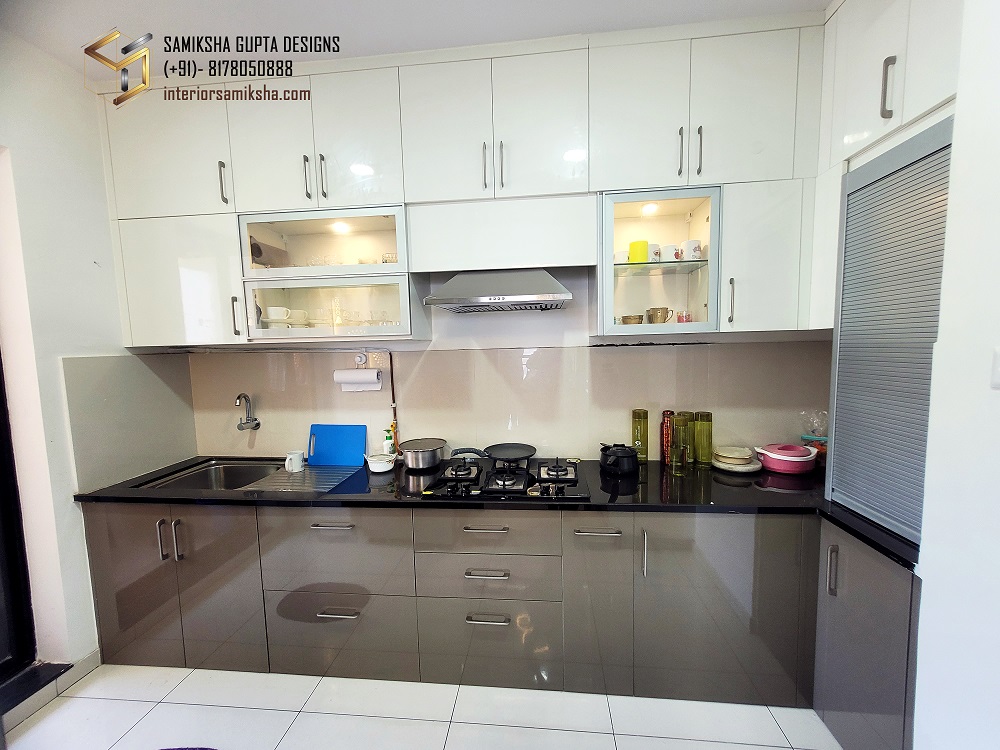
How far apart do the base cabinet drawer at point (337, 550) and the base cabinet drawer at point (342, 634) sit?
5 cm

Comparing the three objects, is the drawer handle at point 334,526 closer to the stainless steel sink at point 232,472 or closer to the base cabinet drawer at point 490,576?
the base cabinet drawer at point 490,576

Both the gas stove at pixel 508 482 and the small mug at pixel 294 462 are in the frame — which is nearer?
the gas stove at pixel 508 482

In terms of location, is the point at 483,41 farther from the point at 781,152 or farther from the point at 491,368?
the point at 491,368

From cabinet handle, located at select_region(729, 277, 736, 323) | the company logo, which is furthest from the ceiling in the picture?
cabinet handle, located at select_region(729, 277, 736, 323)

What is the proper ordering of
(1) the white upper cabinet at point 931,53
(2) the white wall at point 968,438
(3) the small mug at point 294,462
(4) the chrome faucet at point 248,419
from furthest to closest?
(4) the chrome faucet at point 248,419
(3) the small mug at point 294,462
(1) the white upper cabinet at point 931,53
(2) the white wall at point 968,438

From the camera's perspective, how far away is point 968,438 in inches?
14.3

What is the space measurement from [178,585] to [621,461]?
2.01m

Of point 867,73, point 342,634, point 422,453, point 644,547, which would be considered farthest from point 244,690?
point 867,73

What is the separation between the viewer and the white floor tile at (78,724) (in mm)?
1488

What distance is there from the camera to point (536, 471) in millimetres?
1942

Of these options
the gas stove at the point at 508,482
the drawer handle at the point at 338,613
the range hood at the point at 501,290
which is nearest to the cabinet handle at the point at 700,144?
Answer: the range hood at the point at 501,290

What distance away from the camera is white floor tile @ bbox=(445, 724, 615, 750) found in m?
1.44

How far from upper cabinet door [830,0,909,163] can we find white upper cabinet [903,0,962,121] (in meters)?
0.03

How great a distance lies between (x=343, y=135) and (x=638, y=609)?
227 cm
